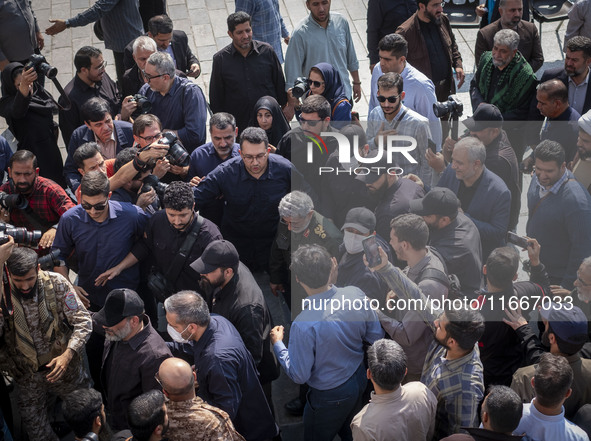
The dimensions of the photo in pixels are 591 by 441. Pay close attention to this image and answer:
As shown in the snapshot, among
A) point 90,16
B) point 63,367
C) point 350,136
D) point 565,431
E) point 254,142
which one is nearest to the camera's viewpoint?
point 565,431

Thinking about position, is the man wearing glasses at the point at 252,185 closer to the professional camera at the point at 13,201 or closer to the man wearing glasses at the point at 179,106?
the man wearing glasses at the point at 179,106

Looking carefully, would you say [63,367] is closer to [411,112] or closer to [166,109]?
[166,109]

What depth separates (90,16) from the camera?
7820mm

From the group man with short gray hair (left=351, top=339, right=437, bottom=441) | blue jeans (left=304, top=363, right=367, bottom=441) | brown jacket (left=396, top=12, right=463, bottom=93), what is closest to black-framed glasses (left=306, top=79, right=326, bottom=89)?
brown jacket (left=396, top=12, right=463, bottom=93)

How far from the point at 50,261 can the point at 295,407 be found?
2.08m

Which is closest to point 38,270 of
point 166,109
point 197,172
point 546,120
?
point 197,172

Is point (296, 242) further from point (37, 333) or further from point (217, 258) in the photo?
point (37, 333)

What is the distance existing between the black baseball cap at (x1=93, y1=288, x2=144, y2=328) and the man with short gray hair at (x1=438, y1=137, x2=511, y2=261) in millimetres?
2679

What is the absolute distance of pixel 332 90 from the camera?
6754mm

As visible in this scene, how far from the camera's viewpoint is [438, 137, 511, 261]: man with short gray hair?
5434 mm

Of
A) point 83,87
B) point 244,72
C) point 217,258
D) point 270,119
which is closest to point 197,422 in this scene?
point 217,258

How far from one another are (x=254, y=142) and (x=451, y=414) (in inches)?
103

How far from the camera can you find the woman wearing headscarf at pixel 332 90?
664cm

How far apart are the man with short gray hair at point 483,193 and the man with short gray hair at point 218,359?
7.25 ft
